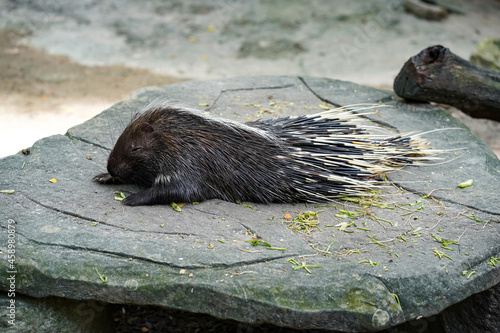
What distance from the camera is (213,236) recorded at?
334cm

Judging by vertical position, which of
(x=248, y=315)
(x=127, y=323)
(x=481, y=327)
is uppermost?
(x=248, y=315)

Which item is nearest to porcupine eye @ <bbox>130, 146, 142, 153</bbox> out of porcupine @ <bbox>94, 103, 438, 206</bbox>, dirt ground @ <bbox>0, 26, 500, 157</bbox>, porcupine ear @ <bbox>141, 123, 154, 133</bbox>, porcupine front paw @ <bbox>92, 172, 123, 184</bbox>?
porcupine @ <bbox>94, 103, 438, 206</bbox>

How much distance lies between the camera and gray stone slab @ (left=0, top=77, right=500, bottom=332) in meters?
2.90

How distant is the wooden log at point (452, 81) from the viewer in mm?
5137

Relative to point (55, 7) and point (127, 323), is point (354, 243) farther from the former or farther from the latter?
point (55, 7)

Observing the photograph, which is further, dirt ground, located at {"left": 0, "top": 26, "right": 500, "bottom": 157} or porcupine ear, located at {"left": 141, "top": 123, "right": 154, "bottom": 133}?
dirt ground, located at {"left": 0, "top": 26, "right": 500, "bottom": 157}

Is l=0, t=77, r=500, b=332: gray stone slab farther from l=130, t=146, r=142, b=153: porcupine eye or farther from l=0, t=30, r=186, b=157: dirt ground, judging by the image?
l=0, t=30, r=186, b=157: dirt ground

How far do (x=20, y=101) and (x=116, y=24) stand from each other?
366cm

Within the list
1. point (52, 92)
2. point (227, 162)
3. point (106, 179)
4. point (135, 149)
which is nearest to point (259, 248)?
point (227, 162)

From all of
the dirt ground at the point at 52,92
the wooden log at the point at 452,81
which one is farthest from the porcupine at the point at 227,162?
the dirt ground at the point at 52,92

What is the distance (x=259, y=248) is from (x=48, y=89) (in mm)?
6323

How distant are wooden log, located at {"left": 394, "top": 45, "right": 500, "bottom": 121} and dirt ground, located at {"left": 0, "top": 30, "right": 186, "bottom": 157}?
4.36 meters

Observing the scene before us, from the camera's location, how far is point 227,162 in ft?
12.4

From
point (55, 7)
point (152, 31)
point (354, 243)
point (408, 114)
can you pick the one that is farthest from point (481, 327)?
point (55, 7)
